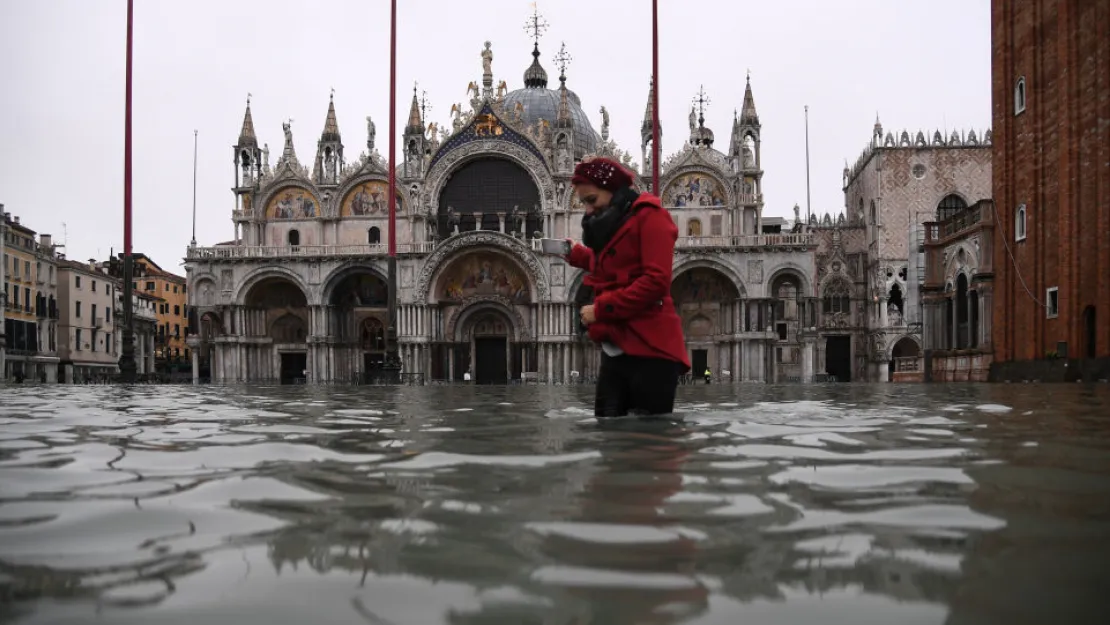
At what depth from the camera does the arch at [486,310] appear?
4100 cm

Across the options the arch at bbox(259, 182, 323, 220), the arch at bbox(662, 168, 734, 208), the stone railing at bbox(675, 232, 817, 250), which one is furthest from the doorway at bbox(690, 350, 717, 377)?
the arch at bbox(259, 182, 323, 220)

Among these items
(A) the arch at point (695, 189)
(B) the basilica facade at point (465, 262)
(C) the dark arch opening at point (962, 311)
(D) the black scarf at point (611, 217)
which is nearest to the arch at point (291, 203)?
(B) the basilica facade at point (465, 262)

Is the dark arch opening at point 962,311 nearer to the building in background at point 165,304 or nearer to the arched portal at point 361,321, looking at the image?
the arched portal at point 361,321

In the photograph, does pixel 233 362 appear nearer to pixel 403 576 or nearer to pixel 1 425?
pixel 1 425

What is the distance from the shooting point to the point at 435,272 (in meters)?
40.1

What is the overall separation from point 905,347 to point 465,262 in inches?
962

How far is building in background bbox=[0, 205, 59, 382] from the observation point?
49500 mm

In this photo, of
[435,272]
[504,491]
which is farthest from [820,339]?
[504,491]

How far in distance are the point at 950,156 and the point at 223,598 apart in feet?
170

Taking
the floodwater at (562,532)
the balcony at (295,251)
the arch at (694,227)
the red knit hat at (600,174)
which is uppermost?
the arch at (694,227)

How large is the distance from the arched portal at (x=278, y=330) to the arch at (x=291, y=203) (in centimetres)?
334

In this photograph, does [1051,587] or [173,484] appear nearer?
[1051,587]

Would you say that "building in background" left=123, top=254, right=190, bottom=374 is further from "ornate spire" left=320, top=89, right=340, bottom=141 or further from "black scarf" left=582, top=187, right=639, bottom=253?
"black scarf" left=582, top=187, right=639, bottom=253

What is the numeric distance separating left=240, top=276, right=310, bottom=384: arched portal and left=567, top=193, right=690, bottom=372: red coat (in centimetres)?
3805
